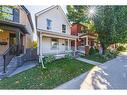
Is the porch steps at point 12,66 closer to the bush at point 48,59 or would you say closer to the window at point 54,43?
the bush at point 48,59

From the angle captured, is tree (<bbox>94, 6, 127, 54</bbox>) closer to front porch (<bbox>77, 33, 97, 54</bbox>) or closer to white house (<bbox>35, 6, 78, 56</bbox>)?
front porch (<bbox>77, 33, 97, 54</bbox>)

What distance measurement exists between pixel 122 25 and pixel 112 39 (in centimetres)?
229

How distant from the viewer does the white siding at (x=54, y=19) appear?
2072 centimetres

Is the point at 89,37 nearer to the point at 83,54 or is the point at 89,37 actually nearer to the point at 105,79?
the point at 83,54

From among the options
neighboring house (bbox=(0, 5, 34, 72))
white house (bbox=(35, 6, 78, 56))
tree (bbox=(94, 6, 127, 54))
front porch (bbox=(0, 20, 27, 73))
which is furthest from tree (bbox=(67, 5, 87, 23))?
front porch (bbox=(0, 20, 27, 73))

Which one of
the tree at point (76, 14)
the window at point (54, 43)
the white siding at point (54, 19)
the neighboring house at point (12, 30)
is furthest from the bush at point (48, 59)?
the tree at point (76, 14)

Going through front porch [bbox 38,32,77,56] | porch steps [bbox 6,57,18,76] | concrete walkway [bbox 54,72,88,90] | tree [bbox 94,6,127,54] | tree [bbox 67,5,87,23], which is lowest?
concrete walkway [bbox 54,72,88,90]

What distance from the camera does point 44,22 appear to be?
2114 centimetres

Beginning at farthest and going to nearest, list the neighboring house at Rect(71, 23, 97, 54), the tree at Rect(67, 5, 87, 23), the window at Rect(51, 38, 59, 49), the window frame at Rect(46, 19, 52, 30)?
the tree at Rect(67, 5, 87, 23) < the neighboring house at Rect(71, 23, 97, 54) < the window frame at Rect(46, 19, 52, 30) < the window at Rect(51, 38, 59, 49)

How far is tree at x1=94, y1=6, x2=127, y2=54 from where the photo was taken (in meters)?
20.8

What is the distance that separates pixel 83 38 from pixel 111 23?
7.39m

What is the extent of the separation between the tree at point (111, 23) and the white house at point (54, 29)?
12.5 ft

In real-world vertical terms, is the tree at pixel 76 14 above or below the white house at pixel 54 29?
above

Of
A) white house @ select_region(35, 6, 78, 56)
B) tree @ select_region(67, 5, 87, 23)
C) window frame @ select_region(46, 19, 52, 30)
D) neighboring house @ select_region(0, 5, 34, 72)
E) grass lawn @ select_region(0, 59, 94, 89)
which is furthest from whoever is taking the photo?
tree @ select_region(67, 5, 87, 23)
